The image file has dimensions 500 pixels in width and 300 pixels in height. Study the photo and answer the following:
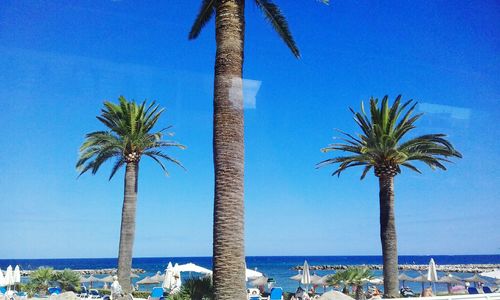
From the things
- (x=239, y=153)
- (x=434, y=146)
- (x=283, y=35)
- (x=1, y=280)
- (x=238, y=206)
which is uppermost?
(x=283, y=35)

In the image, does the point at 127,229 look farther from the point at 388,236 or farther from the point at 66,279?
the point at 388,236

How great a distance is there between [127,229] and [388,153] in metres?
10.5

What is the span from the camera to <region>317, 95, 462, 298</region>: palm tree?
16.8m

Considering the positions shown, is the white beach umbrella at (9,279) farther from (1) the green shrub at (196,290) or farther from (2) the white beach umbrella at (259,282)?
(1) the green shrub at (196,290)

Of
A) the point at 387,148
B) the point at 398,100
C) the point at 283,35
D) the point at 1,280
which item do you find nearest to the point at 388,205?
the point at 387,148

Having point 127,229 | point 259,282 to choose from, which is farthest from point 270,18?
point 259,282

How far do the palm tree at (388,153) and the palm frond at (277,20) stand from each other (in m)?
6.04

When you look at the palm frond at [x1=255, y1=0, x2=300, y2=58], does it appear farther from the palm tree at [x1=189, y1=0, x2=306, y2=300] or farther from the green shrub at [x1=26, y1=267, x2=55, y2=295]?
the green shrub at [x1=26, y1=267, x2=55, y2=295]

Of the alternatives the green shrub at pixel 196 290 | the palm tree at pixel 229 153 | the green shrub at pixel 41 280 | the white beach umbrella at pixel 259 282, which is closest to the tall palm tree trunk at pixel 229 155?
the palm tree at pixel 229 153

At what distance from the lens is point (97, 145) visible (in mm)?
20594

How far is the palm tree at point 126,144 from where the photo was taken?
763 inches

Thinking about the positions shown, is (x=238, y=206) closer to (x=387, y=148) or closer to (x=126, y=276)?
(x=387, y=148)

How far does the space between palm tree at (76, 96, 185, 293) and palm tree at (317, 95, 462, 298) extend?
7806 millimetres

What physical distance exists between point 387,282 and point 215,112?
1025 centimetres
